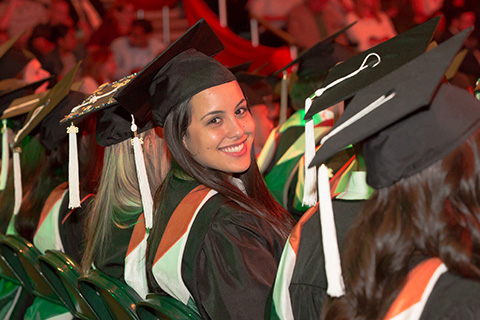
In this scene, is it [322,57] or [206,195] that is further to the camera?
[322,57]

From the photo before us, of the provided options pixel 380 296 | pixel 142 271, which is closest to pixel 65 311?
pixel 142 271

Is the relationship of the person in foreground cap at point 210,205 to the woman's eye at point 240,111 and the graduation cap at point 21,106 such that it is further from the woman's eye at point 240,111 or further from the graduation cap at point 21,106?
the graduation cap at point 21,106

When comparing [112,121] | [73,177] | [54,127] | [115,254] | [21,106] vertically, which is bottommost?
[115,254]

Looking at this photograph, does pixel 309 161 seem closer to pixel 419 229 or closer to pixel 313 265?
pixel 313 265

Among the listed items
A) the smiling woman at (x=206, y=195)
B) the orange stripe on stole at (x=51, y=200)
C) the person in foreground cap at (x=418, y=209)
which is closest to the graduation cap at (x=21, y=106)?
the orange stripe on stole at (x=51, y=200)

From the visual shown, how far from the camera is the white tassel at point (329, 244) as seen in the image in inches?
45.8

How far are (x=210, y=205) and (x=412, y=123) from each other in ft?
2.76

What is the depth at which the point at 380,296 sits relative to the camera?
111 cm

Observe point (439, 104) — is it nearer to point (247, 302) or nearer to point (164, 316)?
point (247, 302)

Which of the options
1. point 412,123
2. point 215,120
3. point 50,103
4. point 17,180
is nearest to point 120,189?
point 215,120

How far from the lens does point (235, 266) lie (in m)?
1.63

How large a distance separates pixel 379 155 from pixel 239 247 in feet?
2.14

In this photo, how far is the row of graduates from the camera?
3.57 feet

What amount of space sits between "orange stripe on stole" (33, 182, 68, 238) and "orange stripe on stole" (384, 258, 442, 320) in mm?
2124
